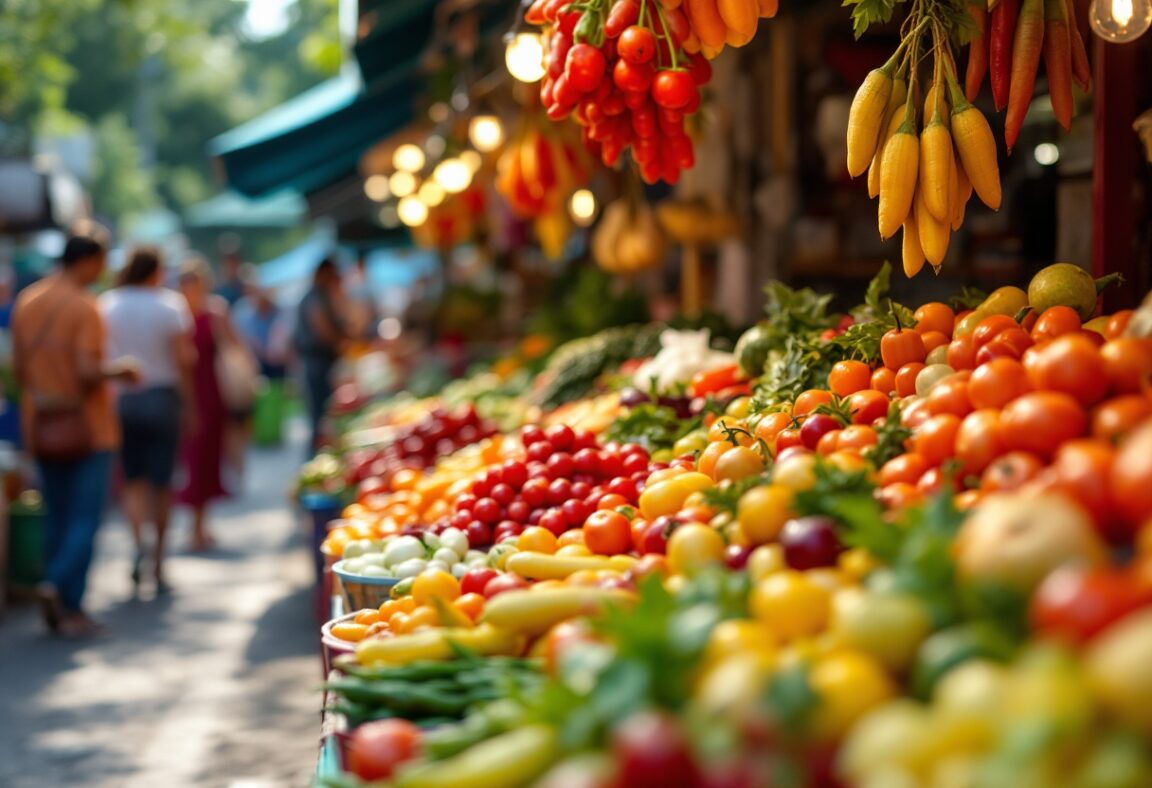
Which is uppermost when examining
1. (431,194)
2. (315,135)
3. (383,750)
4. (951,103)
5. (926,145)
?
(315,135)

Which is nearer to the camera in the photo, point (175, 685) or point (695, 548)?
point (695, 548)

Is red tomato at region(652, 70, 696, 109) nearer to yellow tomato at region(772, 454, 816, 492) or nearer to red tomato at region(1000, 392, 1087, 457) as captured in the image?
yellow tomato at region(772, 454, 816, 492)

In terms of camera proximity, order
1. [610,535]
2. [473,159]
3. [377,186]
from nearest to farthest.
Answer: [610,535] < [473,159] < [377,186]

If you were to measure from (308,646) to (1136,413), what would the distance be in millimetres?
5412

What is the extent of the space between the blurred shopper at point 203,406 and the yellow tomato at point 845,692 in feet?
27.6

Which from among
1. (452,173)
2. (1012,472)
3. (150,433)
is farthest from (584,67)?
(150,433)

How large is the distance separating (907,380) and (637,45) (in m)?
1.17

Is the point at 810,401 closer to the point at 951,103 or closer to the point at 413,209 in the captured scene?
the point at 951,103

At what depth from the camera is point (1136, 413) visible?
2.08 m

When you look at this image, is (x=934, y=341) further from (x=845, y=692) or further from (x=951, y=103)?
(x=845, y=692)

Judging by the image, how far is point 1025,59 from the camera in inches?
121

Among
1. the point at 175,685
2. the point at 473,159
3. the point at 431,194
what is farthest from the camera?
the point at 431,194

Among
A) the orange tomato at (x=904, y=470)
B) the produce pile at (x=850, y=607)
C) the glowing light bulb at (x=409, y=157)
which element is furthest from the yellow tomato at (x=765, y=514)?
the glowing light bulb at (x=409, y=157)

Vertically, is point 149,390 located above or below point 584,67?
below
